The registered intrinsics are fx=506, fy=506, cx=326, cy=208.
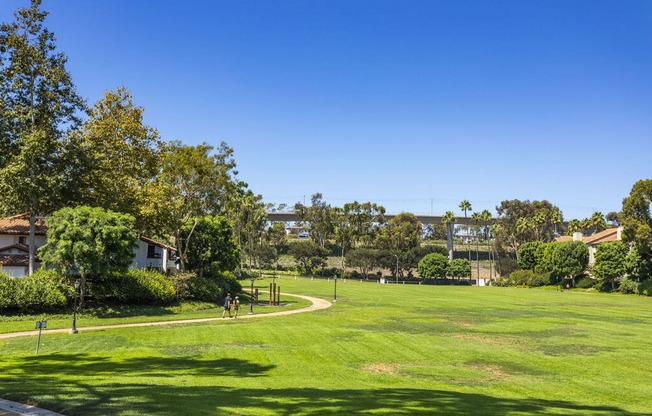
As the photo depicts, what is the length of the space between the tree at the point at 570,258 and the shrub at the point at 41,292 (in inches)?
3578

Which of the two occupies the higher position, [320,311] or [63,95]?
[63,95]

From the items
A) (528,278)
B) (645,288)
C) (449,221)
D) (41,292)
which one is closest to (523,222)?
(449,221)

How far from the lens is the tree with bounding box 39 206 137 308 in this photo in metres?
37.2

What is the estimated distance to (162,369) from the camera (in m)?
19.6

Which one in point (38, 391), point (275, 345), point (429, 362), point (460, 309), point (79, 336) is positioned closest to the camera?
point (38, 391)

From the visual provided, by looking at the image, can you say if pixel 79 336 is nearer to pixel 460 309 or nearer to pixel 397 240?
pixel 460 309

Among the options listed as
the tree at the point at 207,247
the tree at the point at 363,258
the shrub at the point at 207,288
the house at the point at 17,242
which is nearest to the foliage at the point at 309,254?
the tree at the point at 363,258

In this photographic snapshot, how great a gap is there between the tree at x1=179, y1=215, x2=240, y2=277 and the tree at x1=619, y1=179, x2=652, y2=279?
65594mm

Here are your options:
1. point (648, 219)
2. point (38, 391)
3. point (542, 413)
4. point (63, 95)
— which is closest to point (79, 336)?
point (38, 391)

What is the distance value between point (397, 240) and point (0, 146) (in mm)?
110434

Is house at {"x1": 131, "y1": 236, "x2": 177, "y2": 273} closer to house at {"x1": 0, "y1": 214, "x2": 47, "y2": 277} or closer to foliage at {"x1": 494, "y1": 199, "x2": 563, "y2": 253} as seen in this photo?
house at {"x1": 0, "y1": 214, "x2": 47, "y2": 277}

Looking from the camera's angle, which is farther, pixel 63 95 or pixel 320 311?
pixel 320 311

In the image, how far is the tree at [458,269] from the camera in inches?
4911

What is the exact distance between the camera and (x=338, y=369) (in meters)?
21.5
